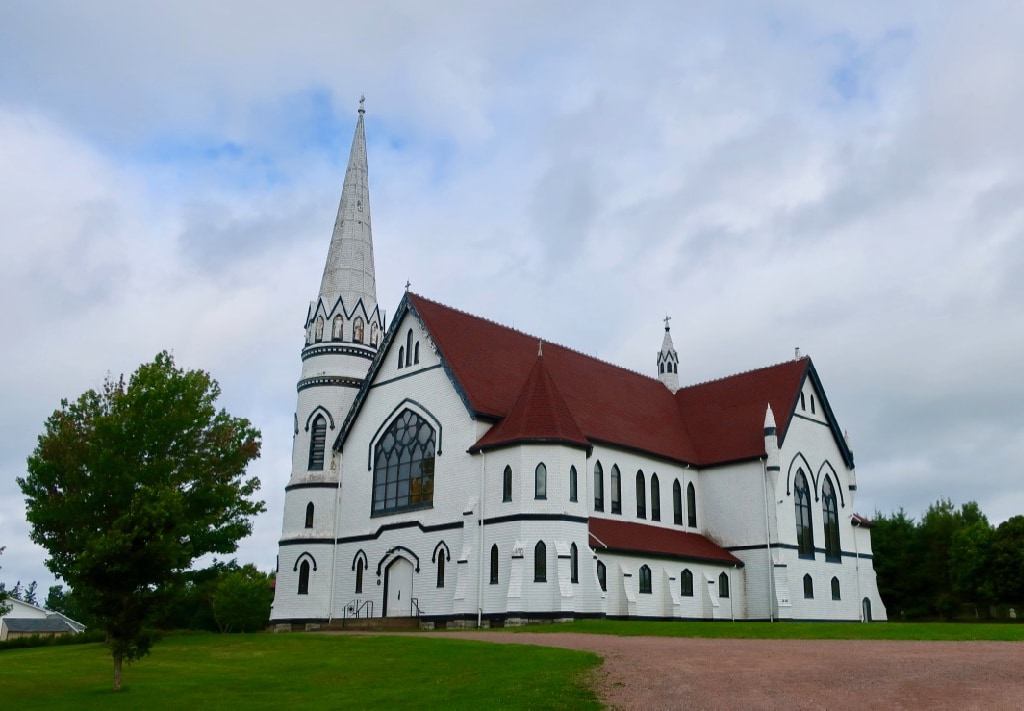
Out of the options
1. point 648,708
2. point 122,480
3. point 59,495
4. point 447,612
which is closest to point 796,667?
point 648,708

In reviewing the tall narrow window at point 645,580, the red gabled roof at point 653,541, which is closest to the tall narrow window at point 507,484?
the red gabled roof at point 653,541

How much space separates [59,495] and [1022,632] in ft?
111

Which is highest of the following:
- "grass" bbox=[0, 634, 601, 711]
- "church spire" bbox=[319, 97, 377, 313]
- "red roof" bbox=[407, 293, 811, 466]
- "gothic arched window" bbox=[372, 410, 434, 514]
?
"church spire" bbox=[319, 97, 377, 313]

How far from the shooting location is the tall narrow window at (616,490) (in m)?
44.8

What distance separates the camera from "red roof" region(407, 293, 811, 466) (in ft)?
133

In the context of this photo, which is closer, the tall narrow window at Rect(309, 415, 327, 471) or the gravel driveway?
the gravel driveway

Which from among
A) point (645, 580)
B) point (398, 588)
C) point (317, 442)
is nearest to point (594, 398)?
point (645, 580)

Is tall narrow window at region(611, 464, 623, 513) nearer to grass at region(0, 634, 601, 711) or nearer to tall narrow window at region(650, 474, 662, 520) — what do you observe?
tall narrow window at region(650, 474, 662, 520)

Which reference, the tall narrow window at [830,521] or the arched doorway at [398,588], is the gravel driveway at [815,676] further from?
the tall narrow window at [830,521]

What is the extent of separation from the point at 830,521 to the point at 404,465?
24222 mm

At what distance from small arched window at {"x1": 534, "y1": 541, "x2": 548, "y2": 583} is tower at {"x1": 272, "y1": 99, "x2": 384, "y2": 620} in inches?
492

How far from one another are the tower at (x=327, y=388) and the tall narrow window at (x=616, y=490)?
1338 centimetres

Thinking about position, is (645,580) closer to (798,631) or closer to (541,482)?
(541,482)

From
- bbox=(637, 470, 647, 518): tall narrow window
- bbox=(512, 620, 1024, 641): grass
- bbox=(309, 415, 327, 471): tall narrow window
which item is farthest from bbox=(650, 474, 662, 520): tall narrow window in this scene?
bbox=(309, 415, 327, 471): tall narrow window
